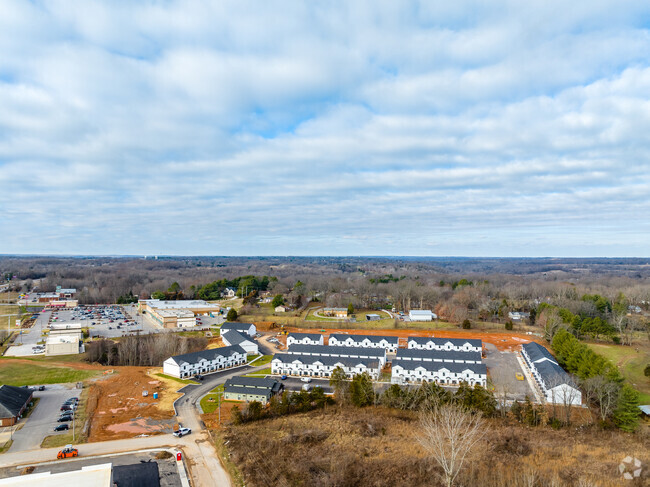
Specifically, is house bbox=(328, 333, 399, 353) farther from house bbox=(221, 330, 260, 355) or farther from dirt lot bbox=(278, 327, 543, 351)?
house bbox=(221, 330, 260, 355)

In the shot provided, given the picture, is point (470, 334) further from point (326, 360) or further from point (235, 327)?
point (235, 327)

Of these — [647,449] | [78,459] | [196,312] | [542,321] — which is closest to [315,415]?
[78,459]

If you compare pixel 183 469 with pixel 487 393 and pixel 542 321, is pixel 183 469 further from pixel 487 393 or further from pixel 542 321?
pixel 542 321

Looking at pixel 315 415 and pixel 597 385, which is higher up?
pixel 597 385

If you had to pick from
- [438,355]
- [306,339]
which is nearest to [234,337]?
[306,339]

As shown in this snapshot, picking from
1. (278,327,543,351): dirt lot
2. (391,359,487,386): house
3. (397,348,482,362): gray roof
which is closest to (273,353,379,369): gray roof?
(391,359,487,386): house
